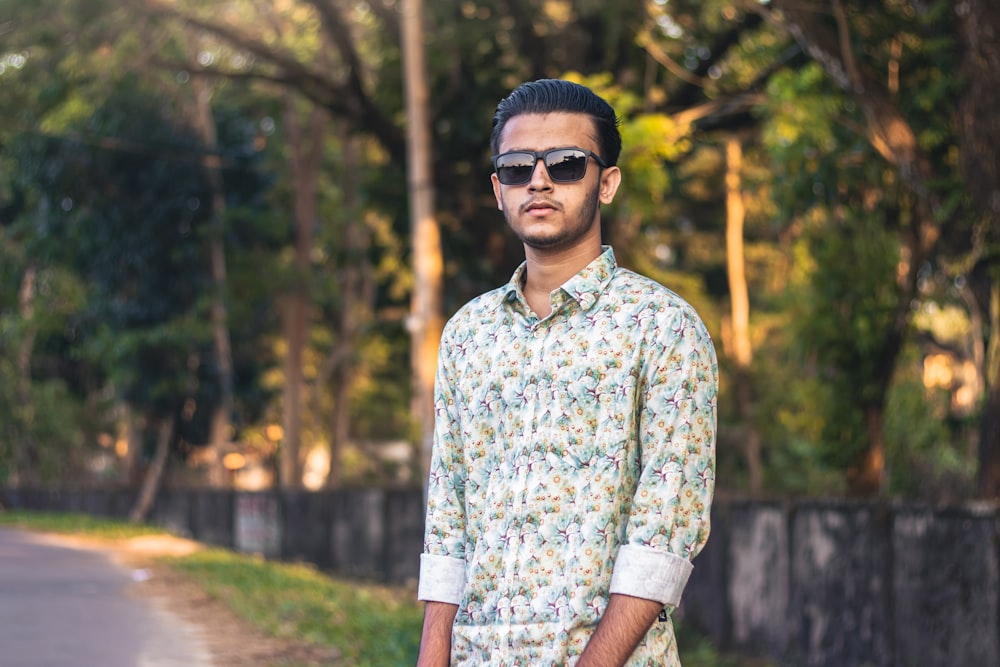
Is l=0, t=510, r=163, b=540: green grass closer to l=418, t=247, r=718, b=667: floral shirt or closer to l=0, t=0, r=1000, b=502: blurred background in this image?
l=0, t=0, r=1000, b=502: blurred background

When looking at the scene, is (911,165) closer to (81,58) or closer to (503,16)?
(503,16)

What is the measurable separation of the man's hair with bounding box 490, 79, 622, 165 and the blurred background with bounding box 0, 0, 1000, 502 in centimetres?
576

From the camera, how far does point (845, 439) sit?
13.4 m

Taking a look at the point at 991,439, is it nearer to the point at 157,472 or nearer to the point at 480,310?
the point at 480,310

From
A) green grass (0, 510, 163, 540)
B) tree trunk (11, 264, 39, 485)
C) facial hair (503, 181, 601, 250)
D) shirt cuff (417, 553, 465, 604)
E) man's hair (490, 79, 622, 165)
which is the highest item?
tree trunk (11, 264, 39, 485)

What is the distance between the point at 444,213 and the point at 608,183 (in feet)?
56.1

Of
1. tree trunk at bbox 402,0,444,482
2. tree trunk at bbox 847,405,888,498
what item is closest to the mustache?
tree trunk at bbox 847,405,888,498

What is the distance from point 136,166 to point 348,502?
1440 cm

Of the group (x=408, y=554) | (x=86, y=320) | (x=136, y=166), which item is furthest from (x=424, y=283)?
(x=86, y=320)

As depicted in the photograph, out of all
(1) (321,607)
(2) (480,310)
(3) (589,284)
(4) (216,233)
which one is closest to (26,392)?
(4) (216,233)

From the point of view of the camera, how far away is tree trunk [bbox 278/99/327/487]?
31.1 meters

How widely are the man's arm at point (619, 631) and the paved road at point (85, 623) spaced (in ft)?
27.6

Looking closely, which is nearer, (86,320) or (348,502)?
(348,502)

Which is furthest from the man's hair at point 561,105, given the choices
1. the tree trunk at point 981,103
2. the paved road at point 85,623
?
the paved road at point 85,623
